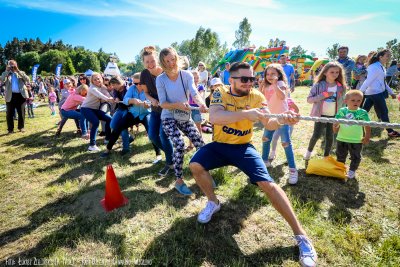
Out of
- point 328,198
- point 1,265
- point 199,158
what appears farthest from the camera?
point 328,198

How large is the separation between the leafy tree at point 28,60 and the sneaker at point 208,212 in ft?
341

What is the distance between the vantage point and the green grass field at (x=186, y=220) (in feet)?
8.41

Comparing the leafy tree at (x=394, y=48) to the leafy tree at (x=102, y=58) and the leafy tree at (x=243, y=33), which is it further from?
the leafy tree at (x=102, y=58)

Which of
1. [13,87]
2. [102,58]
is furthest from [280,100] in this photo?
[102,58]

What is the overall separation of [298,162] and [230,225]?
2869mm

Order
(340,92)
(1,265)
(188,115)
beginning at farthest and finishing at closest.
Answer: (340,92)
(188,115)
(1,265)

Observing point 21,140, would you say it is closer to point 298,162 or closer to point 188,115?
point 188,115

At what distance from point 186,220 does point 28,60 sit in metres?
107

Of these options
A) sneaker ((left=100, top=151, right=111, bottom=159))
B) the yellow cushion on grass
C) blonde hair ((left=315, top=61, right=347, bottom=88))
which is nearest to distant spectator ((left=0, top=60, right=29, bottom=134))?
sneaker ((left=100, top=151, right=111, bottom=159))

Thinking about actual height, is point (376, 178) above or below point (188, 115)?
below

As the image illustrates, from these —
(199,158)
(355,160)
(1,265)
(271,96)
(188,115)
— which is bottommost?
(1,265)

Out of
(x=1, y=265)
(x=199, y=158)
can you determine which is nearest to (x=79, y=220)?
(x=1, y=265)

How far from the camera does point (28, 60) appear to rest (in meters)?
84.7

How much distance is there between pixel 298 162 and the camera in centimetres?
518
